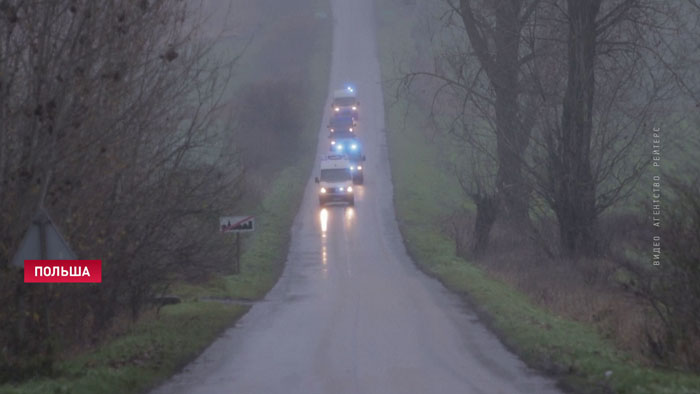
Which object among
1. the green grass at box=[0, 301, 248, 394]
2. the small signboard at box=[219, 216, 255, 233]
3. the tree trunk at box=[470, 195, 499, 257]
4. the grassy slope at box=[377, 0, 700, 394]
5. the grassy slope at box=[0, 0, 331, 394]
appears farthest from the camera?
the tree trunk at box=[470, 195, 499, 257]

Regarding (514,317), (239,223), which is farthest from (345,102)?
(514,317)

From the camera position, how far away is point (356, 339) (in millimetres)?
18469

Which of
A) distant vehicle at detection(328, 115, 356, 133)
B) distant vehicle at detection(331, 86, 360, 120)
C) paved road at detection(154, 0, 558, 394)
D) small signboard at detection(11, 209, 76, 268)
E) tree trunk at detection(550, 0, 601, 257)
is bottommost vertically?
paved road at detection(154, 0, 558, 394)

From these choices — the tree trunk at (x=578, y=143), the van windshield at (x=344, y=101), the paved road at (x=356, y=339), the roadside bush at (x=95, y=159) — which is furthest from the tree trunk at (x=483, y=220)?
the van windshield at (x=344, y=101)

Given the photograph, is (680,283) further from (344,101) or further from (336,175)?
(344,101)

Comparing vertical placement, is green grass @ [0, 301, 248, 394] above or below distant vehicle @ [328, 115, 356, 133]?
below

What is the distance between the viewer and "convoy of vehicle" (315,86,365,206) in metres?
52.3

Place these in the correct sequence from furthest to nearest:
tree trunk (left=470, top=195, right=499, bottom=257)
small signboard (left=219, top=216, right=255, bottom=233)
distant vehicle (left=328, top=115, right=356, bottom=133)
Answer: distant vehicle (left=328, top=115, right=356, bottom=133) → tree trunk (left=470, top=195, right=499, bottom=257) → small signboard (left=219, top=216, right=255, bottom=233)

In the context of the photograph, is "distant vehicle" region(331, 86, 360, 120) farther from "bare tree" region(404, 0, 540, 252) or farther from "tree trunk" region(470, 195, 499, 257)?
"bare tree" region(404, 0, 540, 252)

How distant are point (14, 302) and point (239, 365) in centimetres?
364

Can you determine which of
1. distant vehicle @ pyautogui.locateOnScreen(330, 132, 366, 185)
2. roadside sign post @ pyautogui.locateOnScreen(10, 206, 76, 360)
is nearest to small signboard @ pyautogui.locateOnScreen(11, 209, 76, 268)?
roadside sign post @ pyautogui.locateOnScreen(10, 206, 76, 360)

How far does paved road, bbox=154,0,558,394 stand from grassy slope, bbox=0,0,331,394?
385 millimetres

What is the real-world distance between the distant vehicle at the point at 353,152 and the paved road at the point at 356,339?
58.3 ft

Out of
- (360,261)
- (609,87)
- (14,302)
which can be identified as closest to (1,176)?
(14,302)
